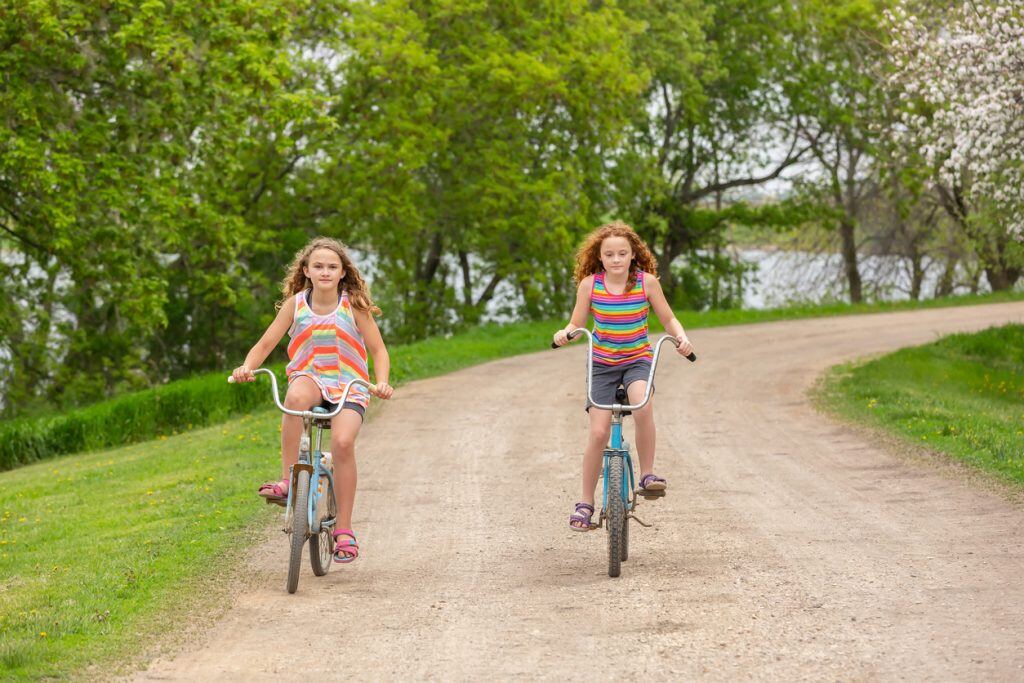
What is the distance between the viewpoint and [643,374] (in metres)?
7.74

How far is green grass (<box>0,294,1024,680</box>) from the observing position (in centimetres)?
647

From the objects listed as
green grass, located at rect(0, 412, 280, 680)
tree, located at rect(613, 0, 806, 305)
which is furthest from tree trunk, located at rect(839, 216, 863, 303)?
green grass, located at rect(0, 412, 280, 680)

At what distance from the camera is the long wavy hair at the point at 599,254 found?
Result: 315 inches

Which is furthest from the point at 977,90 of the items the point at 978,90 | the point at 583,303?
the point at 583,303

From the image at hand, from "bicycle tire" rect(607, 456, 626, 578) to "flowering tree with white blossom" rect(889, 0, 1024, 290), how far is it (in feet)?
35.5

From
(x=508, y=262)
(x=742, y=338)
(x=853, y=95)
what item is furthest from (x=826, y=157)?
(x=742, y=338)

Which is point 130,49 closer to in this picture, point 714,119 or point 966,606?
point 966,606

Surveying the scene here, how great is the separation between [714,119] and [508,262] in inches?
456

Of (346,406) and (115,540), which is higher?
(346,406)

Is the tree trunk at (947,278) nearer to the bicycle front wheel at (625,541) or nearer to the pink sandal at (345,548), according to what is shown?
the bicycle front wheel at (625,541)

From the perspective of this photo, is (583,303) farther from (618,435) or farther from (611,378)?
(618,435)

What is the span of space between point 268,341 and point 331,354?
0.36 m

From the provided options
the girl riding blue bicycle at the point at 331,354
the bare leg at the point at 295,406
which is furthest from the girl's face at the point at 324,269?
the bare leg at the point at 295,406

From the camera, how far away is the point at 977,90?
1756 cm
